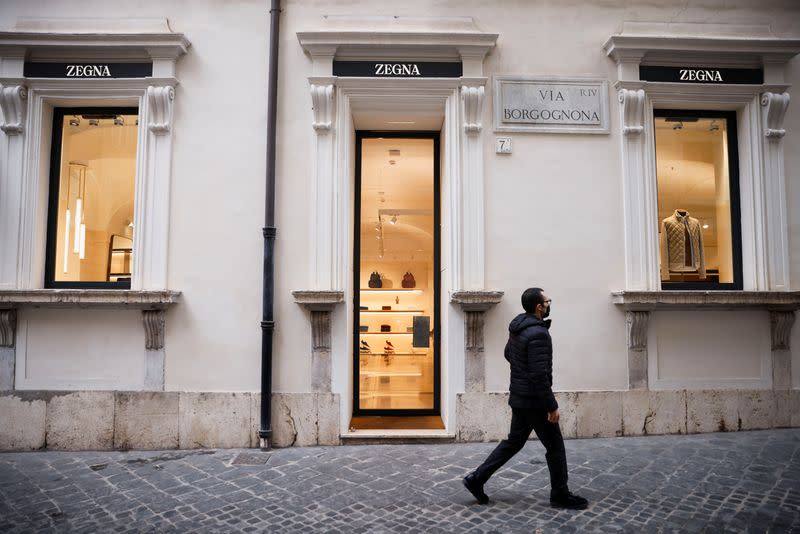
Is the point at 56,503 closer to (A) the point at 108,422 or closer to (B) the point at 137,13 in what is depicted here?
(A) the point at 108,422

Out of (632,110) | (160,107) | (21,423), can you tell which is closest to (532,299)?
(632,110)

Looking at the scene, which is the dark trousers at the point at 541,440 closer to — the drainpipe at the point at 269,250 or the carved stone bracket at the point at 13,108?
the drainpipe at the point at 269,250

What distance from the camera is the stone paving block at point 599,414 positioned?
6586mm

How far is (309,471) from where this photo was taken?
552cm

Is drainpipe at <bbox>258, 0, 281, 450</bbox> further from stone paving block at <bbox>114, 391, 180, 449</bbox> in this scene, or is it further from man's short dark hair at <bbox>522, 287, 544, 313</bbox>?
man's short dark hair at <bbox>522, 287, 544, 313</bbox>

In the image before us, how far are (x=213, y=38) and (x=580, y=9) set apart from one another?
4.80 meters

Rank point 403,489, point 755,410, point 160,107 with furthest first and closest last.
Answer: point 755,410 < point 160,107 < point 403,489

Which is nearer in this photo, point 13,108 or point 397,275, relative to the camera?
point 13,108

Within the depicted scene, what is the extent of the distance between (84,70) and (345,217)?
149 inches

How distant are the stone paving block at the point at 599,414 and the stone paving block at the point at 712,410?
93 cm

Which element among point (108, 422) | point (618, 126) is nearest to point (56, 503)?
point (108, 422)

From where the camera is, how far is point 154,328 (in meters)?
6.48

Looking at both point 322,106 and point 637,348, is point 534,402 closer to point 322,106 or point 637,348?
point 637,348

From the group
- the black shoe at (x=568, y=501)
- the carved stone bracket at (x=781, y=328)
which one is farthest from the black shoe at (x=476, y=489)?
the carved stone bracket at (x=781, y=328)
